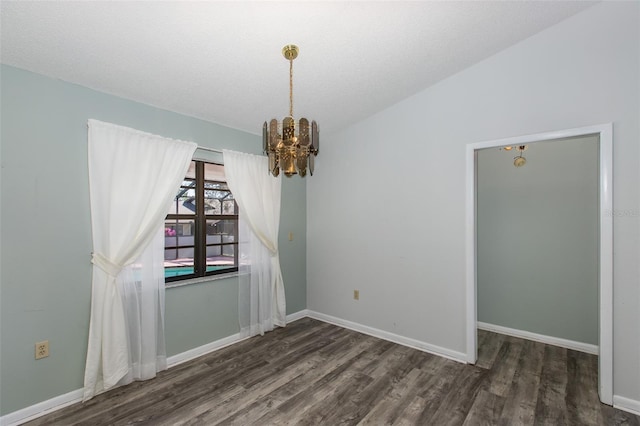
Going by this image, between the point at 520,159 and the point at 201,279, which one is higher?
the point at 520,159

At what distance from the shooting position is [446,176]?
314 centimetres

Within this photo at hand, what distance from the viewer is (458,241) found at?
3.06 m

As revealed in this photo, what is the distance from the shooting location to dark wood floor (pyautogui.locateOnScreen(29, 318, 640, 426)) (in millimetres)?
2152

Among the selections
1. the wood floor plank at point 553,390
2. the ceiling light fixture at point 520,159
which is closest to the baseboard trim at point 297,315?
the wood floor plank at point 553,390

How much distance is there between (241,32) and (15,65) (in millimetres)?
1644

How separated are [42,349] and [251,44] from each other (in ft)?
9.25

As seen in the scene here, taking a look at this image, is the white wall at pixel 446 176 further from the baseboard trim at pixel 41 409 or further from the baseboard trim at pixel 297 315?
the baseboard trim at pixel 41 409

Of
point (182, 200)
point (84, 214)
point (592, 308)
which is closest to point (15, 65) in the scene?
point (84, 214)

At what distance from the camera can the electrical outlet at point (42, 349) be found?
7.17 ft

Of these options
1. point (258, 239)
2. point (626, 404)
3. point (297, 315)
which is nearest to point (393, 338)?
point (297, 315)

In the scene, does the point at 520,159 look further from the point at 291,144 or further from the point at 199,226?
the point at 199,226

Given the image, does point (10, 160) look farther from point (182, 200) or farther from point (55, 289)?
point (182, 200)

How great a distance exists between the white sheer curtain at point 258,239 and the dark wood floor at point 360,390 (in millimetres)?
424

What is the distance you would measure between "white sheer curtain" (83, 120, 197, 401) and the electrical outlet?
261 mm
